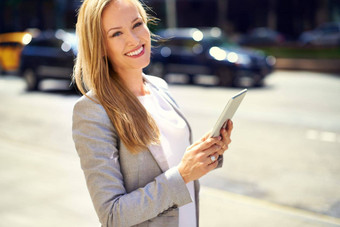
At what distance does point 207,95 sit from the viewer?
1288 cm

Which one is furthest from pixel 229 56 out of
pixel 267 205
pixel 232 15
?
pixel 232 15

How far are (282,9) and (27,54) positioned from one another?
31.3 metres

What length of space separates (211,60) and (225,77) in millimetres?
820

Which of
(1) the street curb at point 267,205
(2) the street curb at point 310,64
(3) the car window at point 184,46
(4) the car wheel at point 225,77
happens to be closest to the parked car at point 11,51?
(3) the car window at point 184,46

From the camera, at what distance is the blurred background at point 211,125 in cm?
449

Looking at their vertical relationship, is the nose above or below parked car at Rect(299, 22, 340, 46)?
above

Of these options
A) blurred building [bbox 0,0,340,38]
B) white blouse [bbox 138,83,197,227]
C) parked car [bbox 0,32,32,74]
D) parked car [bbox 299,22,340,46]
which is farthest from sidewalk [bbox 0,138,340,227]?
blurred building [bbox 0,0,340,38]

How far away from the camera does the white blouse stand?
5.88 ft

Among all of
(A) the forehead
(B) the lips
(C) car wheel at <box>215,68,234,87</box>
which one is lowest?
(C) car wheel at <box>215,68,234,87</box>

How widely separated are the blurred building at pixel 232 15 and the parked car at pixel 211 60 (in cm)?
2186

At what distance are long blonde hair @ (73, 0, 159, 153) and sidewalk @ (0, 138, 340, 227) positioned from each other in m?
2.56

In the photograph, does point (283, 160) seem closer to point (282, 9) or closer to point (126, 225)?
point (126, 225)

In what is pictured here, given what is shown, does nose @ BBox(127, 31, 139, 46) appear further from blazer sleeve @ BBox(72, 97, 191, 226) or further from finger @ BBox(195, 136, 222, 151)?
finger @ BBox(195, 136, 222, 151)

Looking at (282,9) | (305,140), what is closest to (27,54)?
(305,140)
